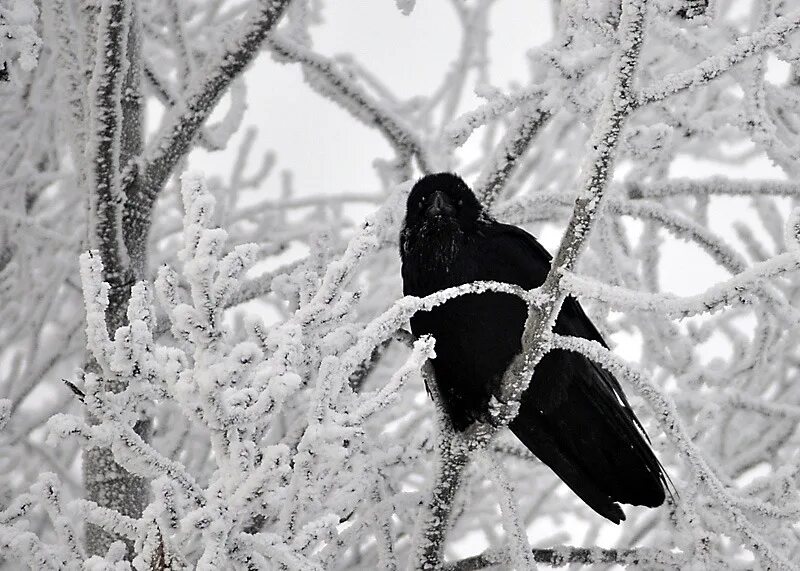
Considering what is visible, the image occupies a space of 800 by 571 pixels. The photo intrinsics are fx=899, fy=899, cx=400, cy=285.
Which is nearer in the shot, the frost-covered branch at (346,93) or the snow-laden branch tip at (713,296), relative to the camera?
the snow-laden branch tip at (713,296)

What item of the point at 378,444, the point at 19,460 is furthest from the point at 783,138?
the point at 19,460

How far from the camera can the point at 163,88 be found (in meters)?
3.26

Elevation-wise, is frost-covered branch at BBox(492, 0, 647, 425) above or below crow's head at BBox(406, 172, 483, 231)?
below

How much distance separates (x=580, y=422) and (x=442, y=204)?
1026 millimetres

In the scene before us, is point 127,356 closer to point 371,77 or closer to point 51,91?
point 371,77

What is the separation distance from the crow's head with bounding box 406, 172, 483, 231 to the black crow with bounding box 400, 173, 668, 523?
0.04 ft

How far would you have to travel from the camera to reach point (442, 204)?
367 centimetres

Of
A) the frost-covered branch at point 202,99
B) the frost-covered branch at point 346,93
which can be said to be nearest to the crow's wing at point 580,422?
the frost-covered branch at point 346,93

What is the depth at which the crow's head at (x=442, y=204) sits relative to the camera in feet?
11.9

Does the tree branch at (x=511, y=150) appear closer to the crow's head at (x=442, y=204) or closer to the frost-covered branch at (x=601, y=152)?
the crow's head at (x=442, y=204)

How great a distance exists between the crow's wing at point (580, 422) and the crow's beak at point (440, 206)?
242 millimetres

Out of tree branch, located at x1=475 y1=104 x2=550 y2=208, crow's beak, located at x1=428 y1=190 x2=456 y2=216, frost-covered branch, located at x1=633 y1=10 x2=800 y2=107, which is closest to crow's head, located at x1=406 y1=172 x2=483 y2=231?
crow's beak, located at x1=428 y1=190 x2=456 y2=216

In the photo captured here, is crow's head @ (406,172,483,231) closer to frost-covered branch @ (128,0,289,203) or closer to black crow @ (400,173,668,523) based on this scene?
black crow @ (400,173,668,523)

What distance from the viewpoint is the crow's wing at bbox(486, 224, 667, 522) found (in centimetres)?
324
